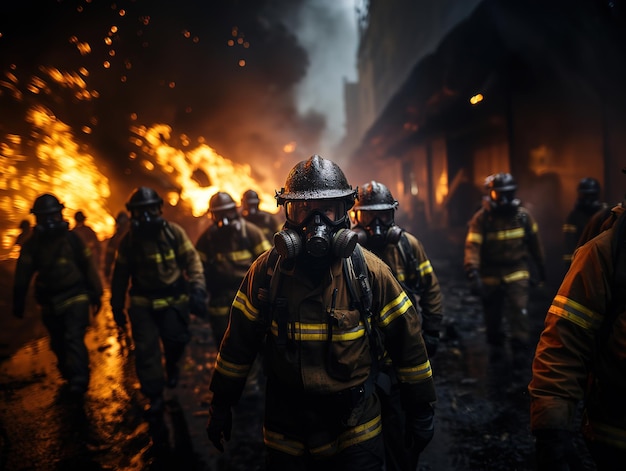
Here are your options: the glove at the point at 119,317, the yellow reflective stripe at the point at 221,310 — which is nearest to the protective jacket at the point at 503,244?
the yellow reflective stripe at the point at 221,310

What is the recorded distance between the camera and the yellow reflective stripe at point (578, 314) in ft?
5.71

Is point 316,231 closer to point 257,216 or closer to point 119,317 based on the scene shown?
point 119,317

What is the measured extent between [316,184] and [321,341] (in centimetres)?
88

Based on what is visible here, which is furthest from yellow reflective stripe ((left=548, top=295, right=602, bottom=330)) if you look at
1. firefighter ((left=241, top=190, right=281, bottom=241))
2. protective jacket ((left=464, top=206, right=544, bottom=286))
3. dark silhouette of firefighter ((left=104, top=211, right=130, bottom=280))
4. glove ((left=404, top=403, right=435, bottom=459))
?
dark silhouette of firefighter ((left=104, top=211, right=130, bottom=280))

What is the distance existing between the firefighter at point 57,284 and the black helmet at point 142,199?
1407 millimetres

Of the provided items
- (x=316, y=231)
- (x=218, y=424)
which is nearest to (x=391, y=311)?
(x=316, y=231)

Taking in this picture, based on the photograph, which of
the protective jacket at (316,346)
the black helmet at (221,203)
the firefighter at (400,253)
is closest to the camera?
the protective jacket at (316,346)

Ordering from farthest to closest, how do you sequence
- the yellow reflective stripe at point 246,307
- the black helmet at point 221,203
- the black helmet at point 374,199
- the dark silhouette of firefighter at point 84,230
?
1. the dark silhouette of firefighter at point 84,230
2. the black helmet at point 221,203
3. the black helmet at point 374,199
4. the yellow reflective stripe at point 246,307

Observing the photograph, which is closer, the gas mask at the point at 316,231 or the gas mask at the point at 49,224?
the gas mask at the point at 316,231

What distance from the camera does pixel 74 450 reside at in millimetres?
3691

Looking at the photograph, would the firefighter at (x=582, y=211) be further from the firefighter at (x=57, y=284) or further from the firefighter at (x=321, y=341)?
the firefighter at (x=57, y=284)

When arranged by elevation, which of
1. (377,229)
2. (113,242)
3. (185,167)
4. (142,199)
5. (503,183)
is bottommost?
(113,242)

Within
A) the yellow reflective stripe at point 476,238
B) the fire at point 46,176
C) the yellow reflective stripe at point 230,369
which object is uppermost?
the fire at point 46,176

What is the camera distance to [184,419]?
4.19 meters
